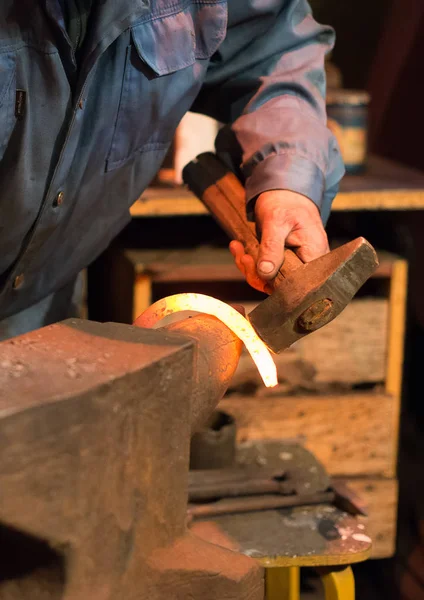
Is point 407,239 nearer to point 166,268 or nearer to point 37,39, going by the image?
point 166,268

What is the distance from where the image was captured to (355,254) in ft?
3.05

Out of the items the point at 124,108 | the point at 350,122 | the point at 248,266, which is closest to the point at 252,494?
the point at 248,266

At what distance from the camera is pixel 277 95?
51.8 inches

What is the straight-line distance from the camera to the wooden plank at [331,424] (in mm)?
1955

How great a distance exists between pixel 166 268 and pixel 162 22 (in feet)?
2.74

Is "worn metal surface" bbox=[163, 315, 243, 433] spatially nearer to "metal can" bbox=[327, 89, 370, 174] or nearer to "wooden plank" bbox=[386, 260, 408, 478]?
"wooden plank" bbox=[386, 260, 408, 478]

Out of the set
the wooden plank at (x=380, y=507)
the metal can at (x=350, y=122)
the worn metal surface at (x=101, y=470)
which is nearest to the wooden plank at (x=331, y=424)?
the wooden plank at (x=380, y=507)

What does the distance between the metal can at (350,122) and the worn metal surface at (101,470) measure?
1409 mm

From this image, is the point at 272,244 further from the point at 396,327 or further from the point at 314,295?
the point at 396,327

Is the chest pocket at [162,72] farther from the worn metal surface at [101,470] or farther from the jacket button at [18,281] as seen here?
the worn metal surface at [101,470]

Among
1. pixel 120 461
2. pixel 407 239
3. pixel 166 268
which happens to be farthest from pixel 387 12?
pixel 120 461

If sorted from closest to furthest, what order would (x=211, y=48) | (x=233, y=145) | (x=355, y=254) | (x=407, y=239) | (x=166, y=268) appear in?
(x=355, y=254) → (x=211, y=48) → (x=233, y=145) → (x=166, y=268) → (x=407, y=239)

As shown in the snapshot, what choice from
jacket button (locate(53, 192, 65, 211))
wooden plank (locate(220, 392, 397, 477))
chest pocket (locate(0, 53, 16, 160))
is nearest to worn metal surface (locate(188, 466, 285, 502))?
wooden plank (locate(220, 392, 397, 477))

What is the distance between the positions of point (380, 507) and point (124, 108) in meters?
1.29
